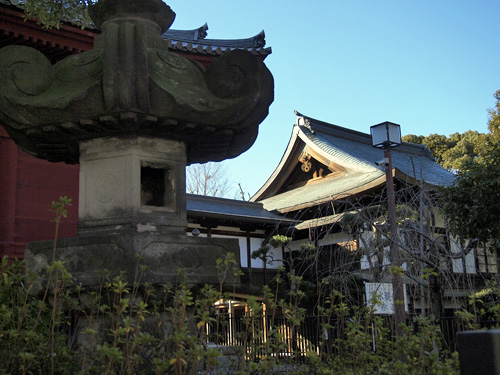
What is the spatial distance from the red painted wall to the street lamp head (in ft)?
19.4

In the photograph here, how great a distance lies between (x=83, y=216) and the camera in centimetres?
461

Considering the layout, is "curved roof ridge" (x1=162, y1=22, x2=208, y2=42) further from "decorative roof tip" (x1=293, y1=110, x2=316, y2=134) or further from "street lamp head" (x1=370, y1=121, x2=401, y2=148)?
"decorative roof tip" (x1=293, y1=110, x2=316, y2=134)

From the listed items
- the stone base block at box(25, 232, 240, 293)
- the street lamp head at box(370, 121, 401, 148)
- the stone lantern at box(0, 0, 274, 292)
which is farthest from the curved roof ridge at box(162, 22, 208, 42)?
the stone base block at box(25, 232, 240, 293)

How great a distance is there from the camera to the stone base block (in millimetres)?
4117

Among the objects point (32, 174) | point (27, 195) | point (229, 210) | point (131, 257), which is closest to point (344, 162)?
point (229, 210)

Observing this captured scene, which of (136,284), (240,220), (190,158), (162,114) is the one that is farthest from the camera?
(240,220)

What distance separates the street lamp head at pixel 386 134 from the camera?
1028cm

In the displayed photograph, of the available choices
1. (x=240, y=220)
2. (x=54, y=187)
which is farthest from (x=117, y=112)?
(x=240, y=220)

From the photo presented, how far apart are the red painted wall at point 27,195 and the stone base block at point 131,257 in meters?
6.14

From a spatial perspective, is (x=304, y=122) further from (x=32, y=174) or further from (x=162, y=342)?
(x=162, y=342)

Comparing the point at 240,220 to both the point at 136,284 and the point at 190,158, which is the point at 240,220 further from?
the point at 136,284

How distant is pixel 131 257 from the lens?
4.12 m

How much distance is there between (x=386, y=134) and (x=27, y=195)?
679cm

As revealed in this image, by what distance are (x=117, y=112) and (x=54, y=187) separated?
726 centimetres
